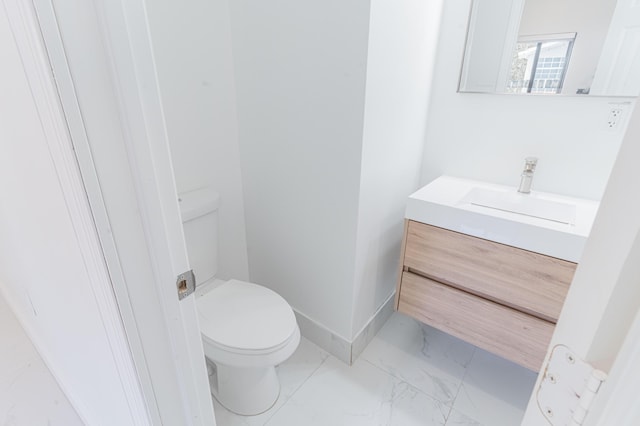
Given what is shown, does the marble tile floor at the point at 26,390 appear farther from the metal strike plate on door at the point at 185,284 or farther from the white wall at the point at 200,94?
the metal strike plate on door at the point at 185,284

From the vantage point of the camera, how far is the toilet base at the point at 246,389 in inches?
54.1

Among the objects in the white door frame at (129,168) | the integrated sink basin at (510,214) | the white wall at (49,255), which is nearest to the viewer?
the white door frame at (129,168)

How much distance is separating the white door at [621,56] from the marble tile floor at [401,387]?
1306mm

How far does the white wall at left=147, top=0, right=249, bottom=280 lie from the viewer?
132 cm

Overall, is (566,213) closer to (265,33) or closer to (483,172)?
(483,172)

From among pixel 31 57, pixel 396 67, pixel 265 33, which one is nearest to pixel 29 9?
pixel 31 57

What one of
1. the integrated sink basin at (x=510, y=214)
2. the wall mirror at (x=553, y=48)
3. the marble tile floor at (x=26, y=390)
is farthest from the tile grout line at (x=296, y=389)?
the wall mirror at (x=553, y=48)

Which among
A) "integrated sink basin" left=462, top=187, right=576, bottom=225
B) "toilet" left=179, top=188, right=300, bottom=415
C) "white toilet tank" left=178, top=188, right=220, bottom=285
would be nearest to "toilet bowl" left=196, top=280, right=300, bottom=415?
"toilet" left=179, top=188, right=300, bottom=415

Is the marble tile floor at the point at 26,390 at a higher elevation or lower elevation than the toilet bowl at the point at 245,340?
lower

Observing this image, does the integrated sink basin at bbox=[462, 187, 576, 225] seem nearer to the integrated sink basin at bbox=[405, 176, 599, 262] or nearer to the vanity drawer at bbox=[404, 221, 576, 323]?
the integrated sink basin at bbox=[405, 176, 599, 262]

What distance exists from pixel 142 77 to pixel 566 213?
1.53 m

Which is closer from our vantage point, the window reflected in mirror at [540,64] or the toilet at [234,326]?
the toilet at [234,326]

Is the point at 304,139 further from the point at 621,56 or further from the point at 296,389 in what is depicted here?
the point at 621,56

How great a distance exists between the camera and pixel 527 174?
1507 millimetres
